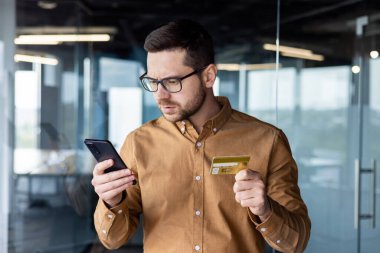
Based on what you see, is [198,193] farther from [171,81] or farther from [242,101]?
[242,101]

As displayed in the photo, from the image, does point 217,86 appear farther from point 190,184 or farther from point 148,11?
point 190,184

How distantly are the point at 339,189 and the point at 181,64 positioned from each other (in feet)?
9.68

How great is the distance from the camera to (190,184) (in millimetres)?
1745

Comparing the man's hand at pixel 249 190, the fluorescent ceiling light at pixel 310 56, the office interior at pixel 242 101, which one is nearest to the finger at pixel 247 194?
the man's hand at pixel 249 190

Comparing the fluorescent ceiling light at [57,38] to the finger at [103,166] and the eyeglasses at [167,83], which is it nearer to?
the eyeglasses at [167,83]

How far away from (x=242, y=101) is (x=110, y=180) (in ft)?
11.6

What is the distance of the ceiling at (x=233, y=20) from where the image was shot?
4.30 metres

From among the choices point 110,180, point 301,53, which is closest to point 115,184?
point 110,180

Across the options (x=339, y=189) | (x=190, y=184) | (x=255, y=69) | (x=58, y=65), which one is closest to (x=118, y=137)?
(x=58, y=65)

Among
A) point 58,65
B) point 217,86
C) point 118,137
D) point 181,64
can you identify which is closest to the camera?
point 181,64

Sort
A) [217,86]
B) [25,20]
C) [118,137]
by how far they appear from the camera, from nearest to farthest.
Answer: [25,20]
[217,86]
[118,137]

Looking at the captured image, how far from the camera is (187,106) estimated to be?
168 centimetres

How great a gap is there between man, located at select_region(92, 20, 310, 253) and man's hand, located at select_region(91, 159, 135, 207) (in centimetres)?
3

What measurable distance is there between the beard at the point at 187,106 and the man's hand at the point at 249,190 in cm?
31
